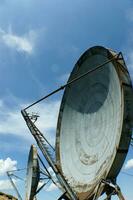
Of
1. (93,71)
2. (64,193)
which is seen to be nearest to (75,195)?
(64,193)

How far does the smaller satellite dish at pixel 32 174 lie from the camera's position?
1654 inches

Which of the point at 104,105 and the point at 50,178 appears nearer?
the point at 104,105

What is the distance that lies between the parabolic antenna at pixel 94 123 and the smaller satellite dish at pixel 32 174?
2230mm

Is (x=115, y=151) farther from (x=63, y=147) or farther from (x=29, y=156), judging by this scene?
(x=29, y=156)

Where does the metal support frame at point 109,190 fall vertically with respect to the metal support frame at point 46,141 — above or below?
below

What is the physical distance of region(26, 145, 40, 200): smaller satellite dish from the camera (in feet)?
138

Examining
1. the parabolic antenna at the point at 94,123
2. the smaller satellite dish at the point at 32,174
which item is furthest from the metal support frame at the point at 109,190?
the smaller satellite dish at the point at 32,174

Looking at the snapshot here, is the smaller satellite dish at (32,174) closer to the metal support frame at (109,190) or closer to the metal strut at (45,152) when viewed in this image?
the metal strut at (45,152)

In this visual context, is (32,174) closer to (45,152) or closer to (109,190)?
Answer: (45,152)

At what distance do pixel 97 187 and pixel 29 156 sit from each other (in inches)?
527

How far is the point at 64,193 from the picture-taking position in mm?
39344

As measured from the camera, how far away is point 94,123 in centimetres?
3712

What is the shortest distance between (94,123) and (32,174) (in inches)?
354

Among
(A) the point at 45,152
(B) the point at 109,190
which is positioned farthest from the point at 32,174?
(B) the point at 109,190
